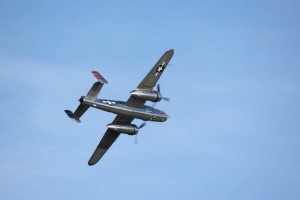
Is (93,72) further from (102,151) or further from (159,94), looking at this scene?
(102,151)

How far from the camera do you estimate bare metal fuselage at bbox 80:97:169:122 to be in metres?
66.9

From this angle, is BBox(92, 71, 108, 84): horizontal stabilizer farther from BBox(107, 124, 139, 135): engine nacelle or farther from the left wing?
BBox(107, 124, 139, 135): engine nacelle

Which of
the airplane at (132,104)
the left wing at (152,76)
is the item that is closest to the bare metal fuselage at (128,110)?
the airplane at (132,104)

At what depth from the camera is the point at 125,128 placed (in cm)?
7281

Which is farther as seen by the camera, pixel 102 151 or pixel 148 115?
pixel 102 151

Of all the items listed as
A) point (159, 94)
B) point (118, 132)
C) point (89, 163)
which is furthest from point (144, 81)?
point (89, 163)

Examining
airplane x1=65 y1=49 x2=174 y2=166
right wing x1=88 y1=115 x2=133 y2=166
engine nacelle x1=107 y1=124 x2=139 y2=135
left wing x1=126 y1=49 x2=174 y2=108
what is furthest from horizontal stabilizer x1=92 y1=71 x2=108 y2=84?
right wing x1=88 y1=115 x2=133 y2=166

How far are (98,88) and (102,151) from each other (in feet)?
39.9

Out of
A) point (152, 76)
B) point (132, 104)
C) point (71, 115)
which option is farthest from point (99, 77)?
point (71, 115)

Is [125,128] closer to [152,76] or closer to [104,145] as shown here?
[104,145]

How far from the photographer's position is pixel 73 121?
69.0 m

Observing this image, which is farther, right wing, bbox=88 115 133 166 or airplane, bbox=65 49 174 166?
right wing, bbox=88 115 133 166

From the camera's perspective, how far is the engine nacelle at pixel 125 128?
72750mm

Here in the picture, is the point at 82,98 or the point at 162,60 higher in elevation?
the point at 162,60
